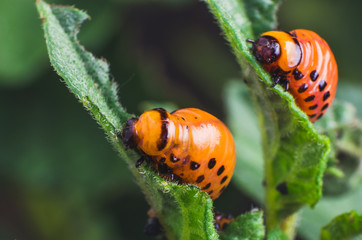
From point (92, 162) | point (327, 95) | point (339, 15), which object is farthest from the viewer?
point (339, 15)

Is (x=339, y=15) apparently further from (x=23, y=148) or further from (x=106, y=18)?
(x=23, y=148)

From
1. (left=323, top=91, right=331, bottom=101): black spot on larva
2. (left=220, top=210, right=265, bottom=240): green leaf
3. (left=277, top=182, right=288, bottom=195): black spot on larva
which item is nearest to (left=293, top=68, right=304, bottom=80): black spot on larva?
(left=323, top=91, right=331, bottom=101): black spot on larva

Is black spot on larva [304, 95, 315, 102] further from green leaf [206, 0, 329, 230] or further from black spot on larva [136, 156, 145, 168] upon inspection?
black spot on larva [136, 156, 145, 168]

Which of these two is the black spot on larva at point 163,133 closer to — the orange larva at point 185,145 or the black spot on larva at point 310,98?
the orange larva at point 185,145

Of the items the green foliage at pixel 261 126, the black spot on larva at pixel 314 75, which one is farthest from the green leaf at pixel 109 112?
the black spot on larva at pixel 314 75

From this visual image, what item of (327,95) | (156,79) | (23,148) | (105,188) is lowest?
(105,188)

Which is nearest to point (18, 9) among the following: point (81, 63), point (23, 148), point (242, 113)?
point (23, 148)
